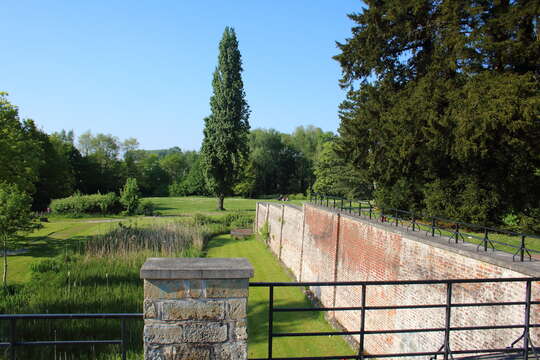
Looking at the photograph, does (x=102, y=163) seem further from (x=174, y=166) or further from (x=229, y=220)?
(x=229, y=220)

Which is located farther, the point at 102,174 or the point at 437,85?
the point at 102,174

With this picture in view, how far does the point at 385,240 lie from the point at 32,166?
2458 centimetres

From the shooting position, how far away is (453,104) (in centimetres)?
1245

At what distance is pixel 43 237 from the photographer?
24094mm

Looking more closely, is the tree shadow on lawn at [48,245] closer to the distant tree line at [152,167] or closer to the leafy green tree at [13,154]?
the leafy green tree at [13,154]

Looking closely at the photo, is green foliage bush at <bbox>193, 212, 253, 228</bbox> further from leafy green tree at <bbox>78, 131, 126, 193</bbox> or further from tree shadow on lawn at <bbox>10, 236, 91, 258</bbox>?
leafy green tree at <bbox>78, 131, 126, 193</bbox>

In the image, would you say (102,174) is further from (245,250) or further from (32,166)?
(245,250)

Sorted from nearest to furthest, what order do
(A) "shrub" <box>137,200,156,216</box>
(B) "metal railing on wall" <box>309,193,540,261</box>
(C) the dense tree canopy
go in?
1. (B) "metal railing on wall" <box>309,193,540,261</box>
2. (C) the dense tree canopy
3. (A) "shrub" <box>137,200,156,216</box>

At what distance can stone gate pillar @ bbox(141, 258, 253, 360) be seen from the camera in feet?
9.82

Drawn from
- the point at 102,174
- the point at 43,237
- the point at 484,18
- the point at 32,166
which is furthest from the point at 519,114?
the point at 102,174

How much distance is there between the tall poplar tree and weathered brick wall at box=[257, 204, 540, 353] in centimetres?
2374

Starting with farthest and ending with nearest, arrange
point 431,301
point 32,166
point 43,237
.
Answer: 1. point 32,166
2. point 43,237
3. point 431,301

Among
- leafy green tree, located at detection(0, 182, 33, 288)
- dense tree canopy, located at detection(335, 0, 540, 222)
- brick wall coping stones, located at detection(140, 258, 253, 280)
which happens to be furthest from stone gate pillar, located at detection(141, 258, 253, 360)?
leafy green tree, located at detection(0, 182, 33, 288)

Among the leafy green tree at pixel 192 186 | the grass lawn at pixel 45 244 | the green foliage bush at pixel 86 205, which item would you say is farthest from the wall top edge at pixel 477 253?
the leafy green tree at pixel 192 186
